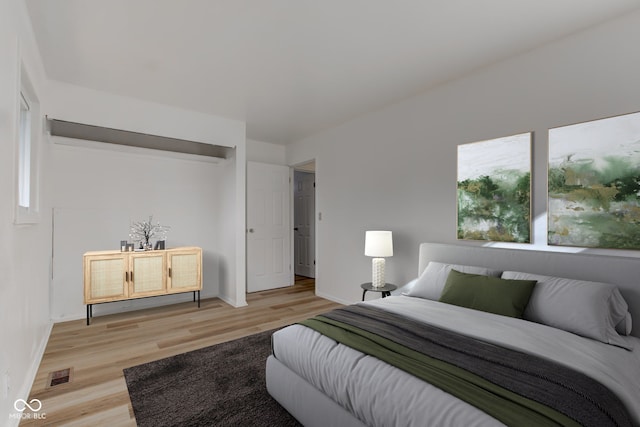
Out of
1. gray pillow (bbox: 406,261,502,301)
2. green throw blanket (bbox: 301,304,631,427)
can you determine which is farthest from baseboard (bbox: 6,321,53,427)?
gray pillow (bbox: 406,261,502,301)

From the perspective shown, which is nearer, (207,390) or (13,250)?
(13,250)

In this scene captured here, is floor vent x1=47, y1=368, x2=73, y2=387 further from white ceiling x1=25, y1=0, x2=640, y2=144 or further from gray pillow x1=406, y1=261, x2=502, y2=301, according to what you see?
gray pillow x1=406, y1=261, x2=502, y2=301

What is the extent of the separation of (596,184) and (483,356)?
1658 millimetres

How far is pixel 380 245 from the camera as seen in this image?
3.41m

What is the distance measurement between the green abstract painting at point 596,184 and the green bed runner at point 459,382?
1.67m

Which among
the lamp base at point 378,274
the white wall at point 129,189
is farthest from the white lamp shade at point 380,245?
the white wall at point 129,189

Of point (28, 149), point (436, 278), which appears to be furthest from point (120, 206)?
point (436, 278)

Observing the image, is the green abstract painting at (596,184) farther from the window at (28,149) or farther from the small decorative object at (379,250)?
the window at (28,149)

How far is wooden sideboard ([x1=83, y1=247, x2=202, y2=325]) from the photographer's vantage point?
3514 mm

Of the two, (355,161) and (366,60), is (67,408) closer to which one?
(366,60)

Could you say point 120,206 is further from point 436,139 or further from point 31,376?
point 436,139

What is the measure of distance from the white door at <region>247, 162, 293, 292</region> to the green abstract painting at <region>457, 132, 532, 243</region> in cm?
320

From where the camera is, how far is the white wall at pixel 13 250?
1.59m

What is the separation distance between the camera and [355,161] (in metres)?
4.25
